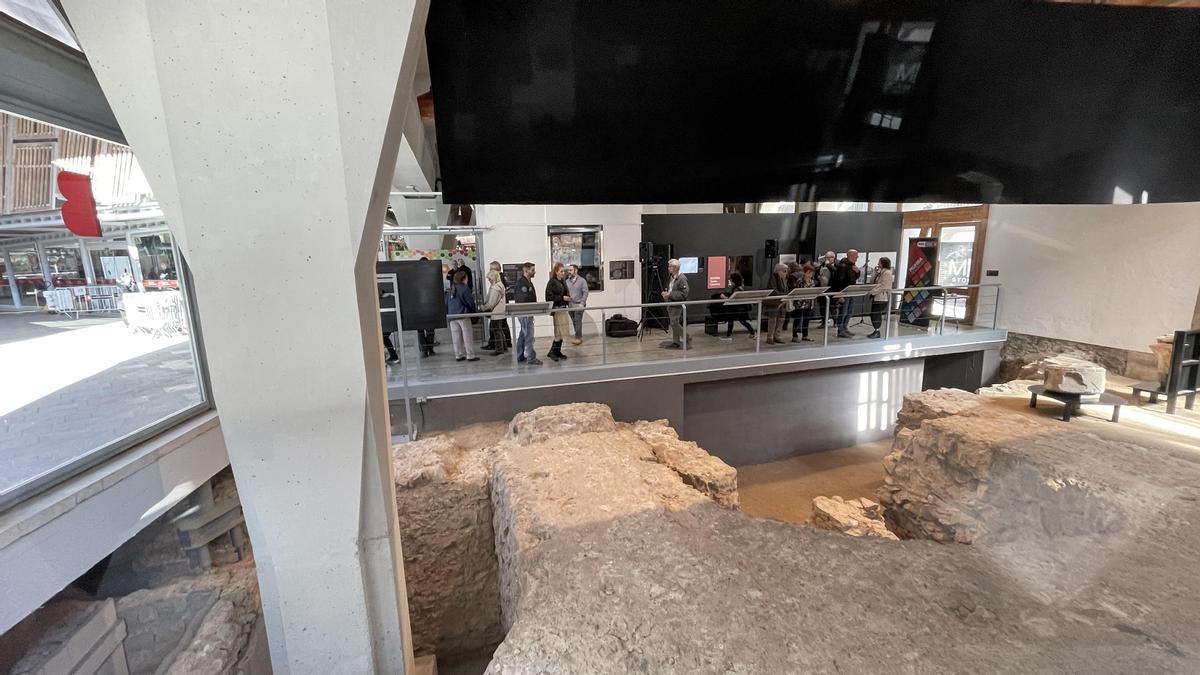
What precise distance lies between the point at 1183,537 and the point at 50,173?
7.29 metres

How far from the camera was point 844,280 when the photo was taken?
363 inches

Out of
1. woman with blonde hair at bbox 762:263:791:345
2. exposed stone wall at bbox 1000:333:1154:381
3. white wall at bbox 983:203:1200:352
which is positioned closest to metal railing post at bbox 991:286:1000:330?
white wall at bbox 983:203:1200:352

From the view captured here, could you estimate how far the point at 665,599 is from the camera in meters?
2.58

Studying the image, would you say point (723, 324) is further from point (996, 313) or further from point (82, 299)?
point (82, 299)

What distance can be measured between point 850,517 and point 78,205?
7.89 meters

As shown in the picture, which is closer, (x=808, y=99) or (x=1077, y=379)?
(x=808, y=99)

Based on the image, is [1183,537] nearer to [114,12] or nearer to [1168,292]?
[114,12]

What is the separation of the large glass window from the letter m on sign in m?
0.12

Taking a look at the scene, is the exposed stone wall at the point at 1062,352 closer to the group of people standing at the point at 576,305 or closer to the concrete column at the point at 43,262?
the group of people standing at the point at 576,305

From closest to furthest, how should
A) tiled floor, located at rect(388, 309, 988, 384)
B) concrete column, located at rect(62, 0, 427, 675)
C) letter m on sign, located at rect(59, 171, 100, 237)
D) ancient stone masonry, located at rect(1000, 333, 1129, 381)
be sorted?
concrete column, located at rect(62, 0, 427, 675), letter m on sign, located at rect(59, 171, 100, 237), tiled floor, located at rect(388, 309, 988, 384), ancient stone masonry, located at rect(1000, 333, 1129, 381)

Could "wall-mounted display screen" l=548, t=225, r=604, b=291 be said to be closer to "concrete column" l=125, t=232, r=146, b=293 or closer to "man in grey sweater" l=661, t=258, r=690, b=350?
"man in grey sweater" l=661, t=258, r=690, b=350

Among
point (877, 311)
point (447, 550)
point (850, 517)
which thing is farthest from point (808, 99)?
point (877, 311)

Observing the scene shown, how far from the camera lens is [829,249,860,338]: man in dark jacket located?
9.15 metres

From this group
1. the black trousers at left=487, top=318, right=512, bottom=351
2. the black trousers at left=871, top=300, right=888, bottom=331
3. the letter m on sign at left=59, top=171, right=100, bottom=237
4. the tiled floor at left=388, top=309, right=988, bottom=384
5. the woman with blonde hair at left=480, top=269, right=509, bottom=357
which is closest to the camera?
the letter m on sign at left=59, top=171, right=100, bottom=237
